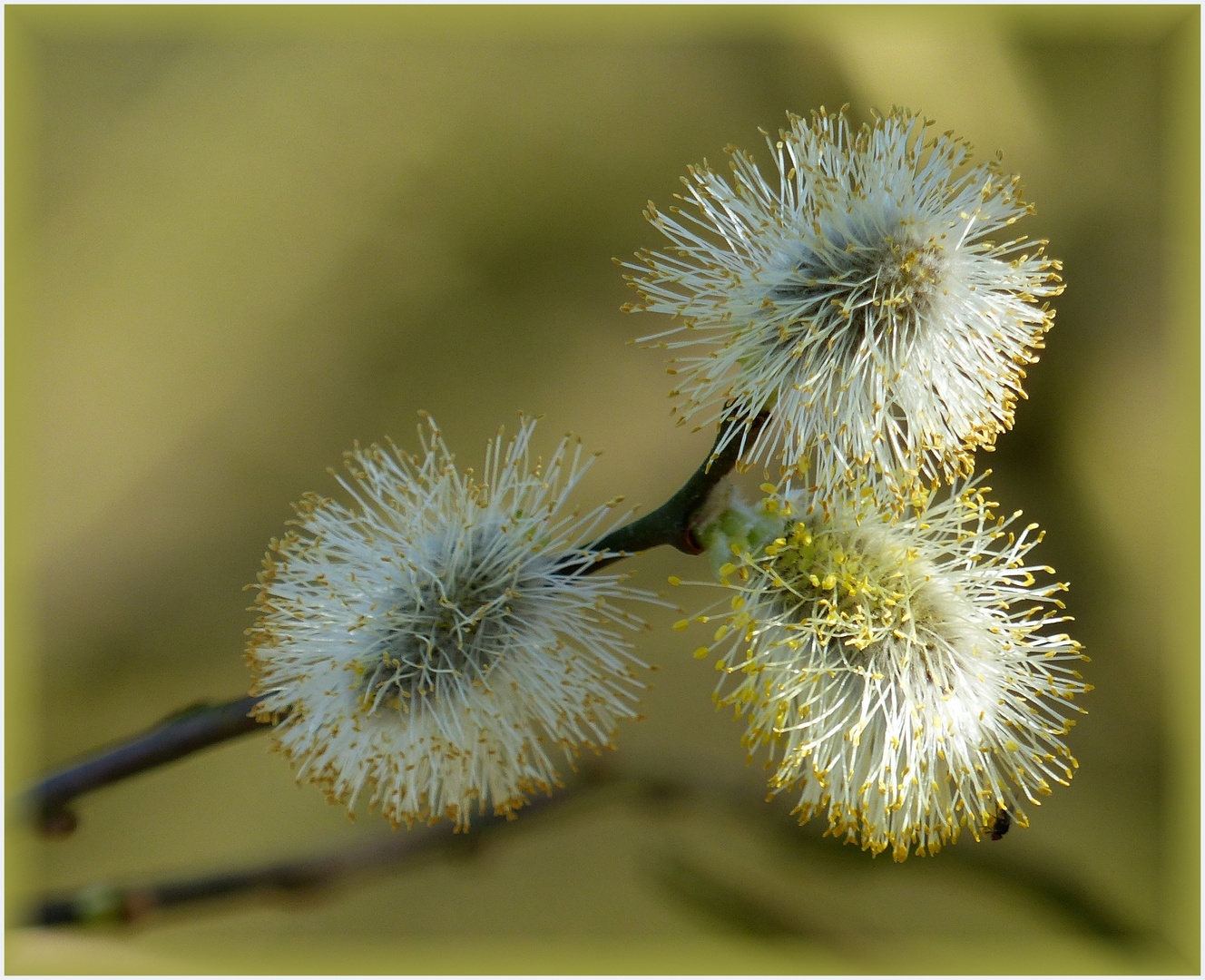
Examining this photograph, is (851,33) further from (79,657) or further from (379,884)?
(79,657)

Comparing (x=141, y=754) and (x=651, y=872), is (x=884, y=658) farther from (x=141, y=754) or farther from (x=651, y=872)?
(x=651, y=872)

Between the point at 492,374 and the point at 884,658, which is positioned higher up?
the point at 492,374

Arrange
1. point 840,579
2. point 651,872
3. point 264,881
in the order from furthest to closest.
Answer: point 651,872 < point 264,881 < point 840,579

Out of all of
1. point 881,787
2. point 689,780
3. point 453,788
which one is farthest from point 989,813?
point 689,780

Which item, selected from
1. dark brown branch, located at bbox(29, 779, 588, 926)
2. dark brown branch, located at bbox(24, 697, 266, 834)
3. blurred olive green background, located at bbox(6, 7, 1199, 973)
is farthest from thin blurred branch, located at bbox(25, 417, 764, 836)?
blurred olive green background, located at bbox(6, 7, 1199, 973)

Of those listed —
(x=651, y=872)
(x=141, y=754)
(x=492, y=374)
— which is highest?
(x=492, y=374)

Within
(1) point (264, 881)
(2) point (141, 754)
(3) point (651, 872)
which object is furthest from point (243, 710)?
(3) point (651, 872)

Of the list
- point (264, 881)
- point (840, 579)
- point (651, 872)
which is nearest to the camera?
point (840, 579)
